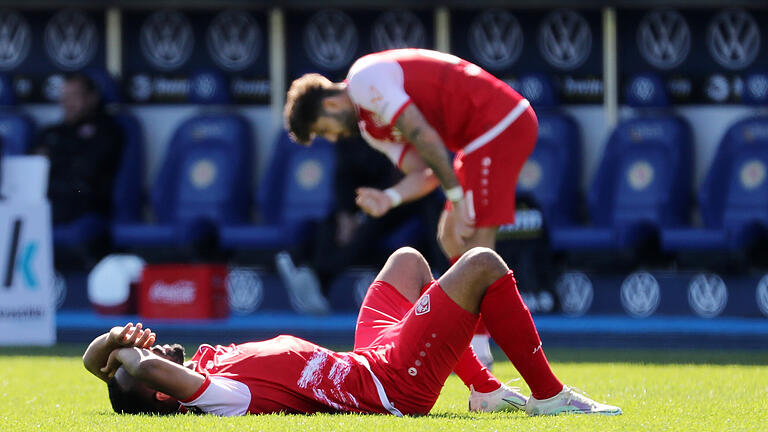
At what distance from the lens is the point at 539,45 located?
1119 cm

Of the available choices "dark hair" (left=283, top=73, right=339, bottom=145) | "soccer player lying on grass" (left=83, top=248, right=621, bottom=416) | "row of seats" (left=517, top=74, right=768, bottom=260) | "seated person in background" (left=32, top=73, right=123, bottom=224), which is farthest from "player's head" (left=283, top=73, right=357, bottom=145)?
"seated person in background" (left=32, top=73, right=123, bottom=224)

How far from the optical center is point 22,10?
1203 cm

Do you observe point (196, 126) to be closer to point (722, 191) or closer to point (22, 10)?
point (22, 10)

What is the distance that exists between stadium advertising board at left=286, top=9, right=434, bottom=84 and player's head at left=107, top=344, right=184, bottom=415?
745 centimetres

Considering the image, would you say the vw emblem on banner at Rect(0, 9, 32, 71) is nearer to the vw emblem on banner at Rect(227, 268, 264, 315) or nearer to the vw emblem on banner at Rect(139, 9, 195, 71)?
the vw emblem on banner at Rect(139, 9, 195, 71)

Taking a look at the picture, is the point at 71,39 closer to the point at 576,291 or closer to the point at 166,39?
the point at 166,39

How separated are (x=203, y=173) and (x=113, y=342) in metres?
7.09

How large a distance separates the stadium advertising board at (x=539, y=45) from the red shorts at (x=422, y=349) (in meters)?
6.98

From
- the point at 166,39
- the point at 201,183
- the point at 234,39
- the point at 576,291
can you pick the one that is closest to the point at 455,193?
the point at 576,291

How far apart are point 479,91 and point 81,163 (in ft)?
19.2

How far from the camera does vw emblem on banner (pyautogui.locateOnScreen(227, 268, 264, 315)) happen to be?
10836mm

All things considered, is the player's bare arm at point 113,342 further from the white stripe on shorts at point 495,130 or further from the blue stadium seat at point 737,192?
the blue stadium seat at point 737,192

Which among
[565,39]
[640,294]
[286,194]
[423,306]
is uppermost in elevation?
[565,39]

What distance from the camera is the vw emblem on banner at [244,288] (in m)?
10.8
